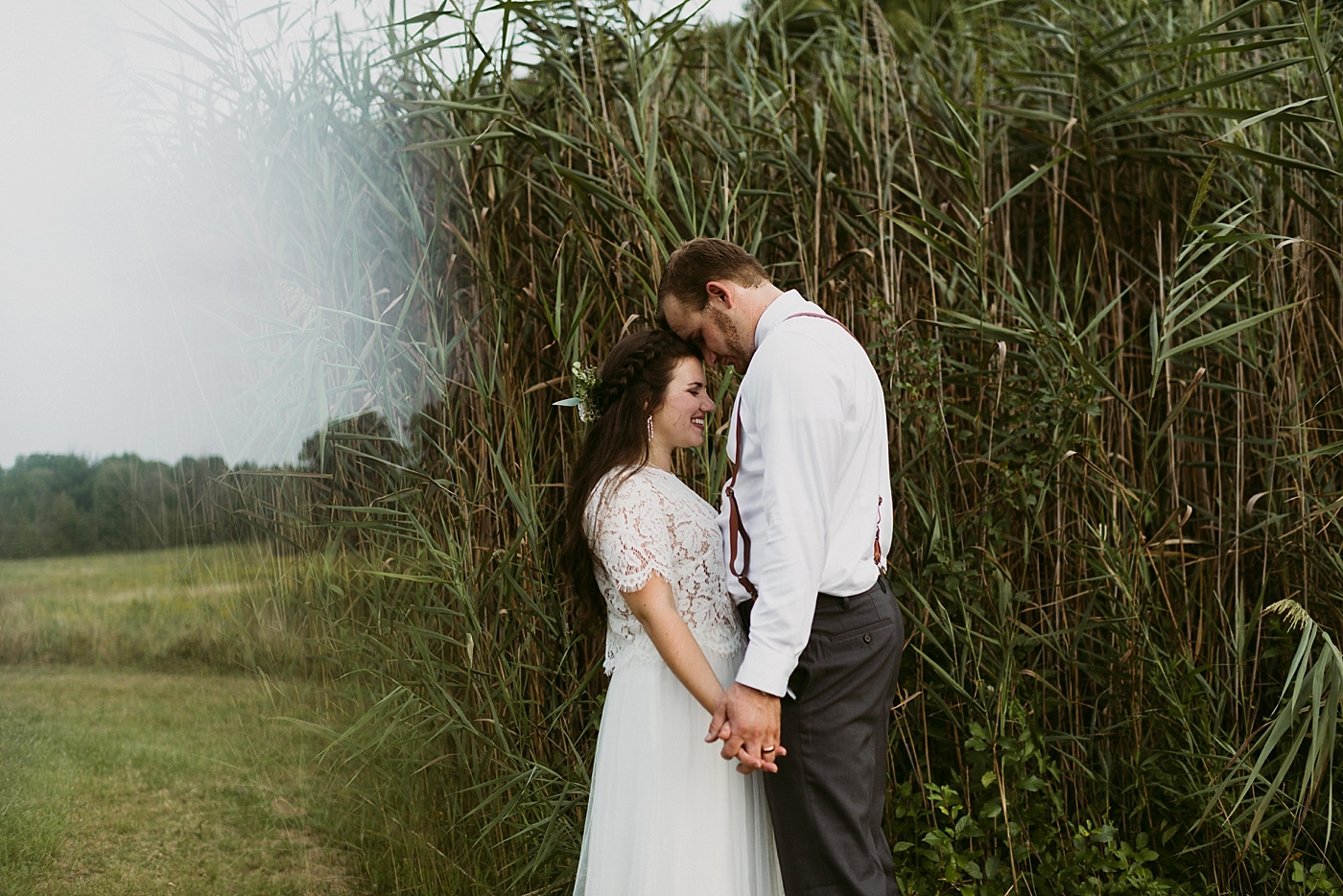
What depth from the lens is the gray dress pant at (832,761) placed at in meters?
1.65

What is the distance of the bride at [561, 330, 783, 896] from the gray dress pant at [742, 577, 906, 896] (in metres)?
0.11

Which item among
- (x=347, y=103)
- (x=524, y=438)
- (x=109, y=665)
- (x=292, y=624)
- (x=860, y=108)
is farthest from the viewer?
(x=860, y=108)

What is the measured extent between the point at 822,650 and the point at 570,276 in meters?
1.30

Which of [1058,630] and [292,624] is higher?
[292,624]

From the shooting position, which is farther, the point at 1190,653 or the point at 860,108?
the point at 860,108

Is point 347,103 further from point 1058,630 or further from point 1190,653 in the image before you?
point 1190,653

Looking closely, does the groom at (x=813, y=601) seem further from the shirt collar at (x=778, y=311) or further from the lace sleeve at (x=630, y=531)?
the lace sleeve at (x=630, y=531)

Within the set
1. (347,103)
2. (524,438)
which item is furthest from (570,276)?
(347,103)

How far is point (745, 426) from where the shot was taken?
173cm

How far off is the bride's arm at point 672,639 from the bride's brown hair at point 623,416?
0.18 m

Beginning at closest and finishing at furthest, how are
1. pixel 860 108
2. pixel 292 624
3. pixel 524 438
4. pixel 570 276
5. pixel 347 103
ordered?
pixel 292 624 → pixel 347 103 → pixel 524 438 → pixel 570 276 → pixel 860 108

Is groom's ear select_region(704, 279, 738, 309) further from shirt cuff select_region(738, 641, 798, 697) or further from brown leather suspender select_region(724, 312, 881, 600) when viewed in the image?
shirt cuff select_region(738, 641, 798, 697)

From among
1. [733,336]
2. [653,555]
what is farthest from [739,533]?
[733,336]

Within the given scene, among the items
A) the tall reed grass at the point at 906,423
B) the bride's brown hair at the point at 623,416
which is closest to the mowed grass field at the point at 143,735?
the tall reed grass at the point at 906,423
